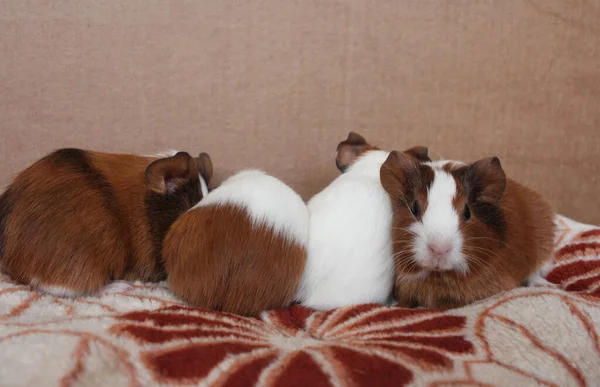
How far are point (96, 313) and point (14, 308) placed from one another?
0.16 m

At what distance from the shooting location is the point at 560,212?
1.81m

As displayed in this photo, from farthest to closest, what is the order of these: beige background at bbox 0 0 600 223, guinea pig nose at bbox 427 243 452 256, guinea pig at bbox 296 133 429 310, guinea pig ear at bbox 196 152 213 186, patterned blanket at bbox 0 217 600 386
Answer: beige background at bbox 0 0 600 223, guinea pig ear at bbox 196 152 213 186, guinea pig at bbox 296 133 429 310, guinea pig nose at bbox 427 243 452 256, patterned blanket at bbox 0 217 600 386

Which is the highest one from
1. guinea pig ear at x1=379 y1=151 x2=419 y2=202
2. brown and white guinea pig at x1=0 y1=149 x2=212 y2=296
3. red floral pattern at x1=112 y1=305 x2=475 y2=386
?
guinea pig ear at x1=379 y1=151 x2=419 y2=202

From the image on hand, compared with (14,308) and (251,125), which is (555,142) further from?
(14,308)

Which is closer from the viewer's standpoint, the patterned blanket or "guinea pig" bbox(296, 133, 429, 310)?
the patterned blanket

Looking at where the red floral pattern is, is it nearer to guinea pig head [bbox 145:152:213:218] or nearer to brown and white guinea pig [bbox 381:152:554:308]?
brown and white guinea pig [bbox 381:152:554:308]

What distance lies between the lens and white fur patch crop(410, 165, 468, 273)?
101 centimetres

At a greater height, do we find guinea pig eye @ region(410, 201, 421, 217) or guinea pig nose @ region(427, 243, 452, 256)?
guinea pig eye @ region(410, 201, 421, 217)

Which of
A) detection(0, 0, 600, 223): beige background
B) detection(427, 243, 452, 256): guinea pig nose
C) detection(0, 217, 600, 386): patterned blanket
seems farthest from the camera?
detection(0, 0, 600, 223): beige background

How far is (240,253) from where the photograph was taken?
1.04m

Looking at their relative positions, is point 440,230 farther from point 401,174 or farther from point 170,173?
point 170,173

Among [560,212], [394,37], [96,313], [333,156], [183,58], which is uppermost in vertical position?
[394,37]

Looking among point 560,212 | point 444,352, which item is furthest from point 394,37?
point 444,352

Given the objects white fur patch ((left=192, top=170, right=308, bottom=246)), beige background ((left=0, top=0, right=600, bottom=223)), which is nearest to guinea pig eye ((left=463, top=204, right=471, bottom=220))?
white fur patch ((left=192, top=170, right=308, bottom=246))
